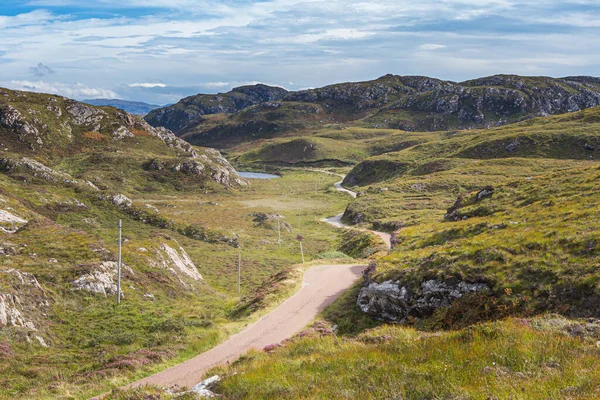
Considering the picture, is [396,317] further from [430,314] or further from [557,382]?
[557,382]

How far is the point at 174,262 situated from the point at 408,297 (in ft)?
106

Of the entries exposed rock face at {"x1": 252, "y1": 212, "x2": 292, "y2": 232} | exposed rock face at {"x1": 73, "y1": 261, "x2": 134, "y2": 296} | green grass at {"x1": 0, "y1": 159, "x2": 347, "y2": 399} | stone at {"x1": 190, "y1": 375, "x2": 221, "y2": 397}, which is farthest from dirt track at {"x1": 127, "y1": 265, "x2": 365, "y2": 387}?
exposed rock face at {"x1": 252, "y1": 212, "x2": 292, "y2": 232}

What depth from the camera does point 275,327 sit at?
2478 cm

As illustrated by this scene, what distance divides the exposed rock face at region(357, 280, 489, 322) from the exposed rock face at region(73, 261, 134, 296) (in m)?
21.7

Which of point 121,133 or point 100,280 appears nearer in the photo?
point 100,280

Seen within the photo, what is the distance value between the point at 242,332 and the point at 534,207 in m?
27.3

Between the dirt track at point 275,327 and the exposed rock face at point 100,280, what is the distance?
15299 mm

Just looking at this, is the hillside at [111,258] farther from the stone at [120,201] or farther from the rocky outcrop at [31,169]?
the stone at [120,201]

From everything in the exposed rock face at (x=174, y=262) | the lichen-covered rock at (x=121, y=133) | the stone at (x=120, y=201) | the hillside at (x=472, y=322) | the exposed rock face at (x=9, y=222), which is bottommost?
the exposed rock face at (x=174, y=262)

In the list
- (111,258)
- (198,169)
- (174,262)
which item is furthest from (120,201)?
(198,169)

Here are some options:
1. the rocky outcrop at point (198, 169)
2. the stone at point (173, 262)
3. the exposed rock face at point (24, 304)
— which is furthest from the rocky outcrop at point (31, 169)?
the exposed rock face at point (24, 304)

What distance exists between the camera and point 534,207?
34.5 meters

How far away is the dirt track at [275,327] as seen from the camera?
1905cm

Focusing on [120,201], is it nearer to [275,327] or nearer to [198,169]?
[275,327]
